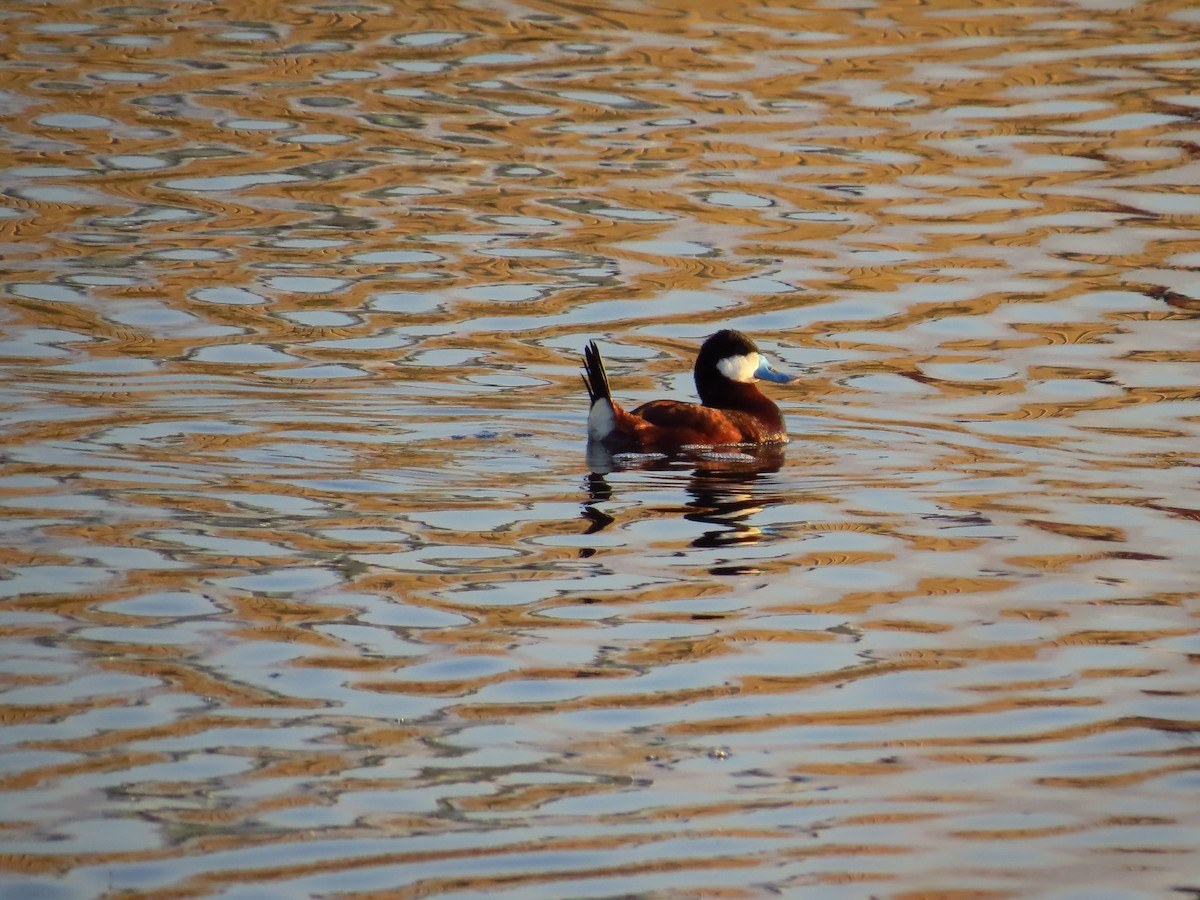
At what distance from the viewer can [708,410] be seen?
929 cm

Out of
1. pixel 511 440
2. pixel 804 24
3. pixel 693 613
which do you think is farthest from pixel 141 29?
pixel 693 613

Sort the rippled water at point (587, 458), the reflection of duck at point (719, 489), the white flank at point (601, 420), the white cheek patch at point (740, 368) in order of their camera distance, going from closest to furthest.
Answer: the rippled water at point (587, 458), the reflection of duck at point (719, 489), the white flank at point (601, 420), the white cheek patch at point (740, 368)

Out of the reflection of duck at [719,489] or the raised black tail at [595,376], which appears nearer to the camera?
the reflection of duck at [719,489]

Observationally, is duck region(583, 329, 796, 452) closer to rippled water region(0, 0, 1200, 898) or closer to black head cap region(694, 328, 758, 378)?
black head cap region(694, 328, 758, 378)

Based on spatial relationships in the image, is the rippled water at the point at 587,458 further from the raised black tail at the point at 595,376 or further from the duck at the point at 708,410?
the raised black tail at the point at 595,376

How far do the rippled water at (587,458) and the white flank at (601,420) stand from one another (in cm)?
18

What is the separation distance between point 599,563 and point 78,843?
9.11 ft

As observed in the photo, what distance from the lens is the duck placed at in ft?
29.3

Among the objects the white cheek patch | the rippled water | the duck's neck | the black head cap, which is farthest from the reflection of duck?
the black head cap

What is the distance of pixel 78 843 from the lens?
15.5ft

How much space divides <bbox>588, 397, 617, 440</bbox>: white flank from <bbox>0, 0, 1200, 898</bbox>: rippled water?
0.18 m

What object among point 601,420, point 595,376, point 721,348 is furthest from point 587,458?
Answer: point 721,348

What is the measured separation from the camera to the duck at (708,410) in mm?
8945

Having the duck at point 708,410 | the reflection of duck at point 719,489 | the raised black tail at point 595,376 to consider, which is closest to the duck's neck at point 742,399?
the duck at point 708,410
